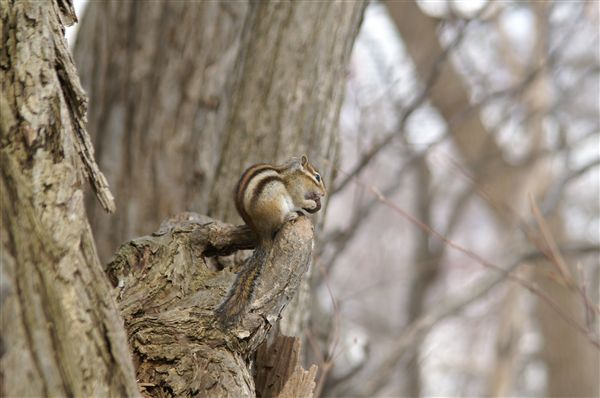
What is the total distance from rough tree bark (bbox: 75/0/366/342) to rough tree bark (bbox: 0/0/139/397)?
0.97m

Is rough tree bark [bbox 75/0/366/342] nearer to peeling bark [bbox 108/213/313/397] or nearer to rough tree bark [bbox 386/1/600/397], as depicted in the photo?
peeling bark [bbox 108/213/313/397]

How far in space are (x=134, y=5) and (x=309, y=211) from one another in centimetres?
168

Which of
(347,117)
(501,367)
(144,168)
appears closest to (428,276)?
(501,367)

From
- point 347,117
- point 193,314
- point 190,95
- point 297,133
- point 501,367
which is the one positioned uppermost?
point 347,117

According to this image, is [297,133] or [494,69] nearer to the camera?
[297,133]

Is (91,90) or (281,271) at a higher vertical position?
(91,90)

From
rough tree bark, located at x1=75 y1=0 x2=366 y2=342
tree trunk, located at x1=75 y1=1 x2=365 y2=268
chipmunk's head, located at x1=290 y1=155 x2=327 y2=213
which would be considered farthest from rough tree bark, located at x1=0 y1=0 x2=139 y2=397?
tree trunk, located at x1=75 y1=1 x2=365 y2=268

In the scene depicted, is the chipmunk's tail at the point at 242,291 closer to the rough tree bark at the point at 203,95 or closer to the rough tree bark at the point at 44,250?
the rough tree bark at the point at 44,250

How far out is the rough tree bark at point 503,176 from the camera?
5.16 m

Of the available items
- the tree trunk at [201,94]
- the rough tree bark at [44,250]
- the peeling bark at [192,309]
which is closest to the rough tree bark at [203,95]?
the tree trunk at [201,94]

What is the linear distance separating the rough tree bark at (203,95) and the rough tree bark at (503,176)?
6.91 ft

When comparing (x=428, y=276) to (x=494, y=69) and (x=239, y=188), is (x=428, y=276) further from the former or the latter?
(x=239, y=188)

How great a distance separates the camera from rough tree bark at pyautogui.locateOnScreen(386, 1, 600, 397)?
5.16 m

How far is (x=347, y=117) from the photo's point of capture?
5988mm
